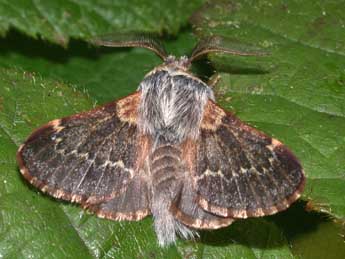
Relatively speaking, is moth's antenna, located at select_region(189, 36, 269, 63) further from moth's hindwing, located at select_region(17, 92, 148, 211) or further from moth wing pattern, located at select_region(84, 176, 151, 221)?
moth wing pattern, located at select_region(84, 176, 151, 221)

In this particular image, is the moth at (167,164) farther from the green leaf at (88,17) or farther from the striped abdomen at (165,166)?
the green leaf at (88,17)

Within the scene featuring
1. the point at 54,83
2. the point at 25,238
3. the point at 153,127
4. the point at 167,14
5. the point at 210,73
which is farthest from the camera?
the point at 167,14

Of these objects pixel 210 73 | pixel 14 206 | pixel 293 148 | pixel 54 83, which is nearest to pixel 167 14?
pixel 210 73

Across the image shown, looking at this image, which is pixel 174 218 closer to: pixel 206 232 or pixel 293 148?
pixel 206 232

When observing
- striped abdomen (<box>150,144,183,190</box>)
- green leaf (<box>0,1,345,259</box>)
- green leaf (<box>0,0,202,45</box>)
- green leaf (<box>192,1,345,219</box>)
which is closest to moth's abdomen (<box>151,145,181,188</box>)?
striped abdomen (<box>150,144,183,190</box>)

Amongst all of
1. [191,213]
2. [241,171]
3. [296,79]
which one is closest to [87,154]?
[191,213]

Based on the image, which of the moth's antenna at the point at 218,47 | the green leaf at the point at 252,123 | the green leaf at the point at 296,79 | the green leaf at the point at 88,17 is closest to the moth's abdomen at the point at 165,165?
the green leaf at the point at 252,123

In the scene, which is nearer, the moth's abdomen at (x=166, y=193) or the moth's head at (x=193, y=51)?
the moth's abdomen at (x=166, y=193)
